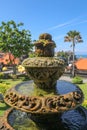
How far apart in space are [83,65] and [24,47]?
44.3 feet

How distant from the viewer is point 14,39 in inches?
1425

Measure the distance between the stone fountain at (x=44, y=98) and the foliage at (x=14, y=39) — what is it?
28.6 m

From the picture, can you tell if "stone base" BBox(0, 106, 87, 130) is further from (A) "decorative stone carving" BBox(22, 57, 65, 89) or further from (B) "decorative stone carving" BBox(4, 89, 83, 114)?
(A) "decorative stone carving" BBox(22, 57, 65, 89)

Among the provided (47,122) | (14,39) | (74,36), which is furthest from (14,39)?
(47,122)

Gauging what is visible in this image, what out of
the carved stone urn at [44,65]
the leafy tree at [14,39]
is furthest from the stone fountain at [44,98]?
the leafy tree at [14,39]

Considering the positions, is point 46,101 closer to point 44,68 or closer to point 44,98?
point 44,98

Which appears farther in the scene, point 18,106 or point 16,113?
point 16,113

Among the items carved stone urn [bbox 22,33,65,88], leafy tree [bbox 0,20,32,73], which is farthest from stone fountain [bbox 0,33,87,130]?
leafy tree [bbox 0,20,32,73]

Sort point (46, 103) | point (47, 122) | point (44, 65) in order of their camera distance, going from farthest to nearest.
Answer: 1. point (47, 122)
2. point (44, 65)
3. point (46, 103)

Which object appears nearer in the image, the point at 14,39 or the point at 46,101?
the point at 46,101

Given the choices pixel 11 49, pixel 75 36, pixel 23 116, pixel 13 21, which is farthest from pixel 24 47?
pixel 23 116

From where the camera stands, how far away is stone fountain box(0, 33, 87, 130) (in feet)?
21.6

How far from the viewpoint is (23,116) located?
863 cm

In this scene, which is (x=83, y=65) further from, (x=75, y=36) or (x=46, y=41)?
(x=46, y=41)
